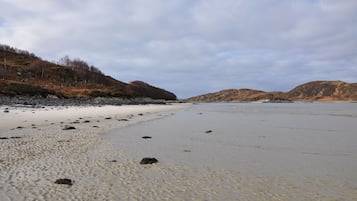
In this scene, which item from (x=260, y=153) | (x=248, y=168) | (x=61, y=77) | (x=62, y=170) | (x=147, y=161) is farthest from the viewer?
(x=61, y=77)

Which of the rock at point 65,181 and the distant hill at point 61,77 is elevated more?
the distant hill at point 61,77

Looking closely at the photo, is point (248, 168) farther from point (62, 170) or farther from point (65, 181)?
point (62, 170)

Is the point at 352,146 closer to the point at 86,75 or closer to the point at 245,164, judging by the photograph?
the point at 245,164

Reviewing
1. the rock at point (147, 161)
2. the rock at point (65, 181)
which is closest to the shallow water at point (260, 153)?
the rock at point (147, 161)

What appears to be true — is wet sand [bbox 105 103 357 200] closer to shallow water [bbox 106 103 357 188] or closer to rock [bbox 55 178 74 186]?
shallow water [bbox 106 103 357 188]

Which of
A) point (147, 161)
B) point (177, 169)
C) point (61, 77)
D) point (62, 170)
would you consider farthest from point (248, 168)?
point (61, 77)

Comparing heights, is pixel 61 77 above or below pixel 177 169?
above

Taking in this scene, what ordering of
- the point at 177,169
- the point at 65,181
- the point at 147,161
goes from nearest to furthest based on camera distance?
the point at 65,181 → the point at 177,169 → the point at 147,161

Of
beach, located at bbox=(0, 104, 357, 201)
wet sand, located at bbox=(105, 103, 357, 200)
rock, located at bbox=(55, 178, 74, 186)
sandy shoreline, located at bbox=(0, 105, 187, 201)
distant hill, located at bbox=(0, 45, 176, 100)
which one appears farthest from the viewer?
distant hill, located at bbox=(0, 45, 176, 100)

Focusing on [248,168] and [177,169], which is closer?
[177,169]

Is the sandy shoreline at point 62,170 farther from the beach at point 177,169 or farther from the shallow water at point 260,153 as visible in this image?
the shallow water at point 260,153

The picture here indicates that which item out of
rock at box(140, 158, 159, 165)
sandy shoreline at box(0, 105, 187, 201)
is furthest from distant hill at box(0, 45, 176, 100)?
rock at box(140, 158, 159, 165)

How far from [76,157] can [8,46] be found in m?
147

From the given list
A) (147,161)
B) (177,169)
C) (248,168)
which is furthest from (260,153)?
(147,161)
